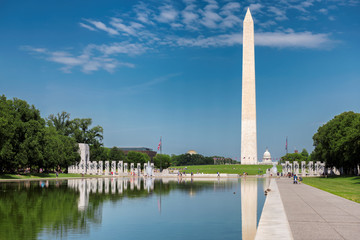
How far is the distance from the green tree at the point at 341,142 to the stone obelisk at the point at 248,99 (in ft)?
64.1

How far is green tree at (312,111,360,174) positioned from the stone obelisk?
19.5 m

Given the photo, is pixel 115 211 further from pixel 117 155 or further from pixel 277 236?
pixel 117 155

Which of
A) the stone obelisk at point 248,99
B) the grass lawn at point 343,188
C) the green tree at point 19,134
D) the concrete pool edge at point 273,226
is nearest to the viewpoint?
the concrete pool edge at point 273,226

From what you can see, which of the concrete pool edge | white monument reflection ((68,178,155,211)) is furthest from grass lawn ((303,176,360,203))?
white monument reflection ((68,178,155,211))

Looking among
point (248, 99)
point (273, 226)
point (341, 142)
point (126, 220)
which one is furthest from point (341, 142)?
point (273, 226)

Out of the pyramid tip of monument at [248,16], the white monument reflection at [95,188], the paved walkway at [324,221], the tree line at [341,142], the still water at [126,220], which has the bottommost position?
the white monument reflection at [95,188]

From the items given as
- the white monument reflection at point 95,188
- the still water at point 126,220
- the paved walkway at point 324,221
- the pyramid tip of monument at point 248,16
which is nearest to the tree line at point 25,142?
the white monument reflection at point 95,188

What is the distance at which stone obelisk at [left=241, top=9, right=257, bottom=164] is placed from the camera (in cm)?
8569

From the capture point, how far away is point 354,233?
10891 millimetres

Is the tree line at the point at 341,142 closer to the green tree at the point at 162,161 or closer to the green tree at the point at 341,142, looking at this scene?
the green tree at the point at 341,142

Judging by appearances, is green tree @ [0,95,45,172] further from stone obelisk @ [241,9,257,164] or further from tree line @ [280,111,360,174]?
stone obelisk @ [241,9,257,164]

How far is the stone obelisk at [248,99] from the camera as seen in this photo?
85.7 metres

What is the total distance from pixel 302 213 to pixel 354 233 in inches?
174

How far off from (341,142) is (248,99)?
34.5m
